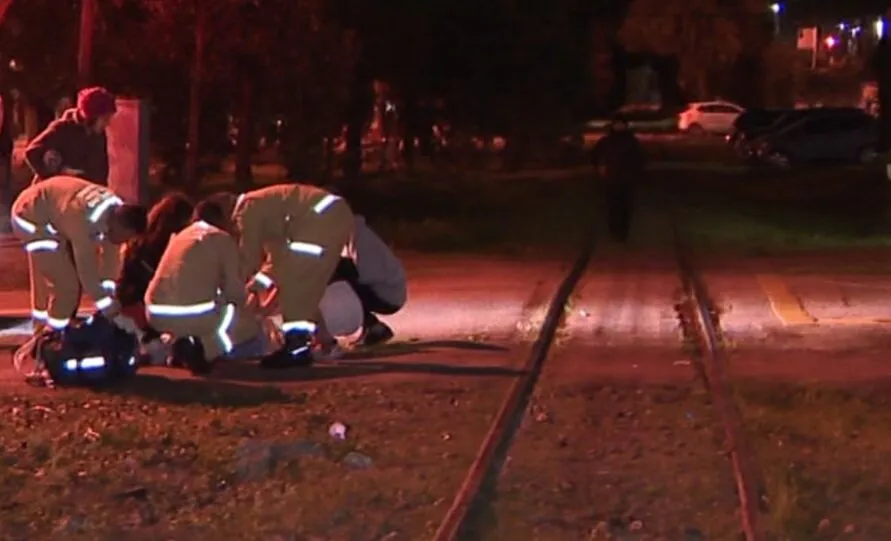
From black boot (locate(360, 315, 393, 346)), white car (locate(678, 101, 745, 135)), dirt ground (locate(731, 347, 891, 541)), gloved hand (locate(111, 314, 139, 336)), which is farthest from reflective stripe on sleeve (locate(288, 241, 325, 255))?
white car (locate(678, 101, 745, 135))

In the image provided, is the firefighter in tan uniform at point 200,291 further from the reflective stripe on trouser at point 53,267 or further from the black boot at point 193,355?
the reflective stripe on trouser at point 53,267

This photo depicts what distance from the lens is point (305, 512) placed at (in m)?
8.41

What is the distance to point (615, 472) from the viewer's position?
929 cm

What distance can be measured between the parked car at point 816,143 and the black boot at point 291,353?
35811mm

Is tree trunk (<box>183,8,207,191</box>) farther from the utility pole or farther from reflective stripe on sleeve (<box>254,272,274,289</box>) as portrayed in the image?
reflective stripe on sleeve (<box>254,272,274,289</box>)

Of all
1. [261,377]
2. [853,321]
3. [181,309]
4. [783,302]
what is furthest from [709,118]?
[181,309]

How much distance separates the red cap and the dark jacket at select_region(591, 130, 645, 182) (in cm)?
1075

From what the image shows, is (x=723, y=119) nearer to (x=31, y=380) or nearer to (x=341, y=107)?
(x=341, y=107)

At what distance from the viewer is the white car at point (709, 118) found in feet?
233

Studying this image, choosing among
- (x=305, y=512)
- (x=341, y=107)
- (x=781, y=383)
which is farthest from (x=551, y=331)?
(x=341, y=107)

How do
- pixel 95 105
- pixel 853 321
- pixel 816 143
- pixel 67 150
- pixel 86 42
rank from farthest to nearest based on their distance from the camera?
pixel 816 143 < pixel 86 42 < pixel 853 321 < pixel 67 150 < pixel 95 105

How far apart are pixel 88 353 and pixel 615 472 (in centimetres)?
404

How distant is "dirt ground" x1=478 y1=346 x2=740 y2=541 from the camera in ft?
26.9

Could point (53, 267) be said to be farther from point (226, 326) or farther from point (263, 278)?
point (263, 278)
